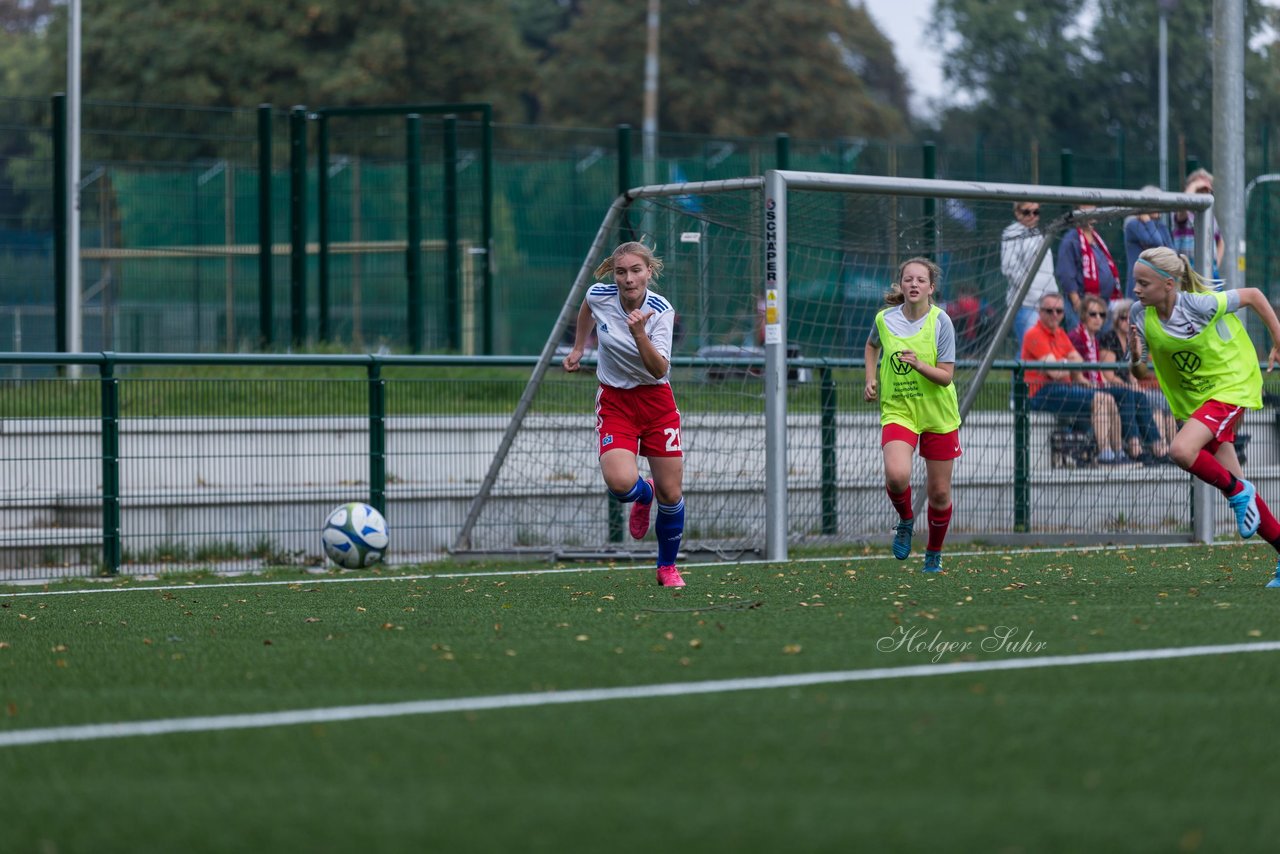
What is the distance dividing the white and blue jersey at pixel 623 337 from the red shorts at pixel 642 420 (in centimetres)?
5

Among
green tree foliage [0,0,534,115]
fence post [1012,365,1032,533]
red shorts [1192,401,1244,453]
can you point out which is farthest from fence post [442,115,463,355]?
green tree foliage [0,0,534,115]

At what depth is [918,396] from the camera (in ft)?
32.9

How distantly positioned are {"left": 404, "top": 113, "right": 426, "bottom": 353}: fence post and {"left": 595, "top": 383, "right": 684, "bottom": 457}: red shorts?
8438mm

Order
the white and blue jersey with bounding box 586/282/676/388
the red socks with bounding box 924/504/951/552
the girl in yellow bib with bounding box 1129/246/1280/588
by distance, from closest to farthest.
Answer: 1. the girl in yellow bib with bounding box 1129/246/1280/588
2. the white and blue jersey with bounding box 586/282/676/388
3. the red socks with bounding box 924/504/951/552

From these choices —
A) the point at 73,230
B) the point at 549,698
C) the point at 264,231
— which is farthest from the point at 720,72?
the point at 549,698

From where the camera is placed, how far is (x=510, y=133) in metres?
20.5

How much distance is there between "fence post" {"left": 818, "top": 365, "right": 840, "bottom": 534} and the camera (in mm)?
13148

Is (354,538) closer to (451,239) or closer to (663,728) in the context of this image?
(663,728)

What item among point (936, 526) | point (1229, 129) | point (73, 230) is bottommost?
point (936, 526)

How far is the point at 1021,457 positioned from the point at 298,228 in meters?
7.13

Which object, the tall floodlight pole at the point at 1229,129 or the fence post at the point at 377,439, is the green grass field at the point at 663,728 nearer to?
the fence post at the point at 377,439

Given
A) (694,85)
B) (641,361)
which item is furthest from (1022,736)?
A: (694,85)

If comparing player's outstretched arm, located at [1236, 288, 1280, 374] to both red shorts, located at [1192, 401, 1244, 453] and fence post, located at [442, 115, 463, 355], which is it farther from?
fence post, located at [442, 115, 463, 355]

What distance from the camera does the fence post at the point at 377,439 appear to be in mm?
12023
